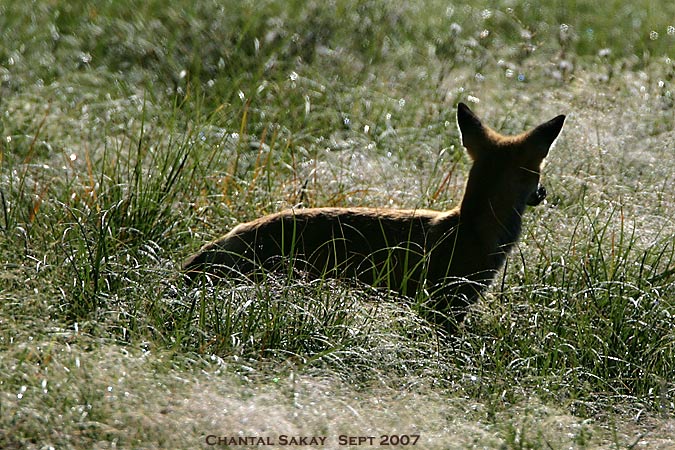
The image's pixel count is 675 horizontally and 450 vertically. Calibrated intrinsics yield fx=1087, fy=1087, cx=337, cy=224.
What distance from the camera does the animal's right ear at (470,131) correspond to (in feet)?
18.8

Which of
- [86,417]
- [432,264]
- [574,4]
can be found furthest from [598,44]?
[86,417]

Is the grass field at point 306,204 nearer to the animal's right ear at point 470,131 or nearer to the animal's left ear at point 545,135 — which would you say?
the animal's left ear at point 545,135

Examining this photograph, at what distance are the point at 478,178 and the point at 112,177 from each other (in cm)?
208

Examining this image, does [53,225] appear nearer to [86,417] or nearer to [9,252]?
[9,252]

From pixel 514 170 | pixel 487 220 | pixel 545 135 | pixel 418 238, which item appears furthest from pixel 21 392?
pixel 545 135

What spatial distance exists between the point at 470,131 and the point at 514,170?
0.37 meters

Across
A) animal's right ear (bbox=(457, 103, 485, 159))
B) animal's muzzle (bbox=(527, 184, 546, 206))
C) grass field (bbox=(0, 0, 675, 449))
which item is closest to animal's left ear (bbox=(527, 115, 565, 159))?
animal's muzzle (bbox=(527, 184, 546, 206))

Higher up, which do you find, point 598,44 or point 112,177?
point 598,44

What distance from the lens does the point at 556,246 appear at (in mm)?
5770

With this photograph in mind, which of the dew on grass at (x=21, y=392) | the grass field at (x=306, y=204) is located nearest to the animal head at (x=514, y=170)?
the grass field at (x=306, y=204)

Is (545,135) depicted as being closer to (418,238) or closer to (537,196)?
(537,196)

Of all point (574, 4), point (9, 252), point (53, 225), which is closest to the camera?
point (9, 252)

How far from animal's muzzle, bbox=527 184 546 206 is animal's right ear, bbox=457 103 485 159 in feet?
1.24

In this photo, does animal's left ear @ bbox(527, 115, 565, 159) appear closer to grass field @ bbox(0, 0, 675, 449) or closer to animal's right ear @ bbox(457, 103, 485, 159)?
animal's right ear @ bbox(457, 103, 485, 159)
